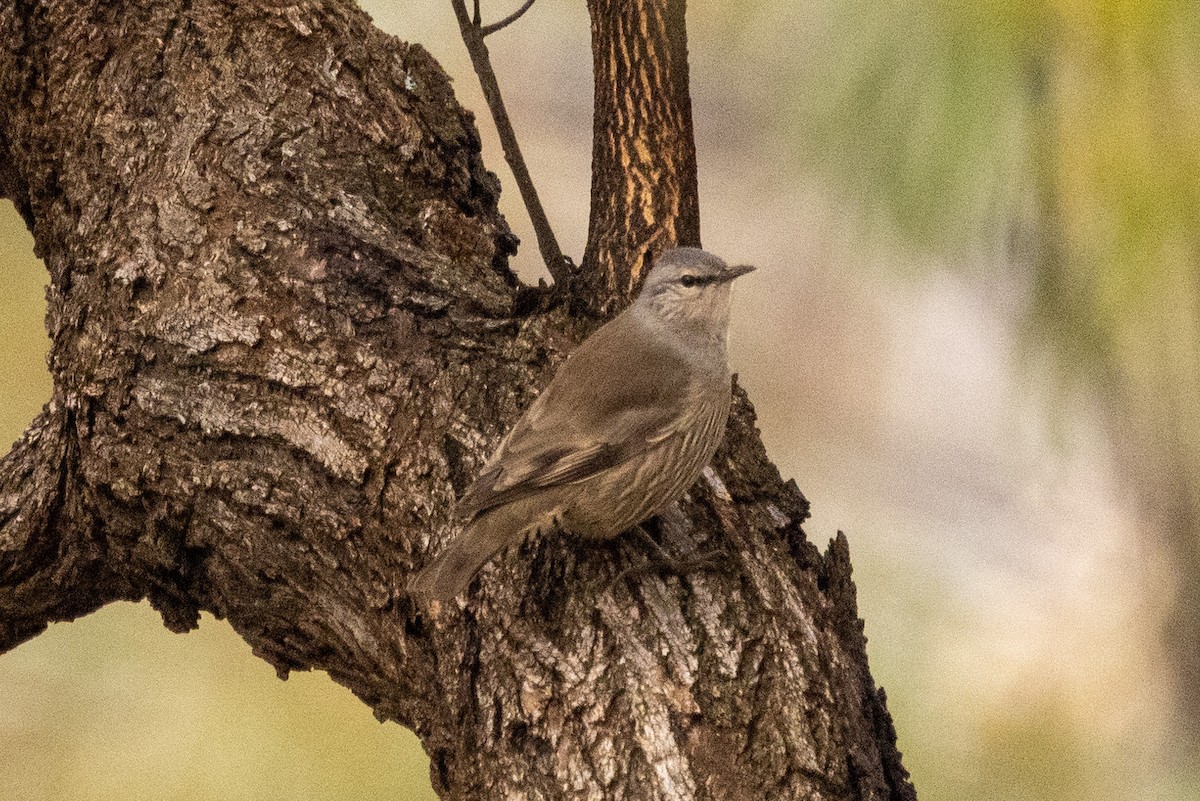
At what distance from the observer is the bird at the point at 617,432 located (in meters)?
2.05

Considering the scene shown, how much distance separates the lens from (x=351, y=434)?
7.31ft

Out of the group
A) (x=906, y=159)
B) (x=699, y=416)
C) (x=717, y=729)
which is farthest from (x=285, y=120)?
(x=906, y=159)

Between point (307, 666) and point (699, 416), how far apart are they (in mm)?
840

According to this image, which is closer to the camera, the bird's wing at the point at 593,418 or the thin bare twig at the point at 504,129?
the bird's wing at the point at 593,418

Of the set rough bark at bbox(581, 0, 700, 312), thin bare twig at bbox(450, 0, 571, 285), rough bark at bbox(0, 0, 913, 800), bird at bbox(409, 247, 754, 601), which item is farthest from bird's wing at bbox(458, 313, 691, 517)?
thin bare twig at bbox(450, 0, 571, 285)

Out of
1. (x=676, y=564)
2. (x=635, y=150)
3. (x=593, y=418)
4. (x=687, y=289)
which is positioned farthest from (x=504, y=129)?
(x=676, y=564)

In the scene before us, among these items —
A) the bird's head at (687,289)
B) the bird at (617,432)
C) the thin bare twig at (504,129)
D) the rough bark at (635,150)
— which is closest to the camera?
the bird at (617,432)

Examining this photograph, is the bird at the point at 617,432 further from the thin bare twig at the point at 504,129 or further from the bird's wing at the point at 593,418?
the thin bare twig at the point at 504,129

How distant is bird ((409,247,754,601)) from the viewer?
205 cm

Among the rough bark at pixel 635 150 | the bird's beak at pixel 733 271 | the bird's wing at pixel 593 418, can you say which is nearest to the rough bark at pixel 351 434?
the rough bark at pixel 635 150

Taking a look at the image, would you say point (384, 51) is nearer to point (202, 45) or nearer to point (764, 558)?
point (202, 45)

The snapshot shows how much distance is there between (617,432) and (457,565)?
41cm

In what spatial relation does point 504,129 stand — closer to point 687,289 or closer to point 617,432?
point 687,289

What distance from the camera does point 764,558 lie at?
212 centimetres
